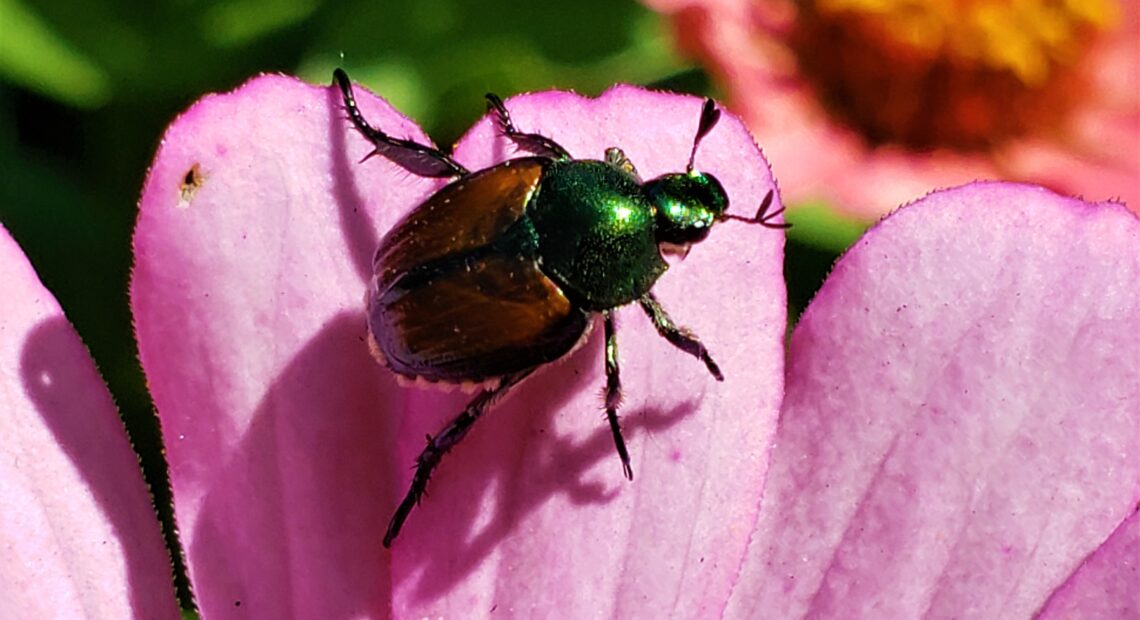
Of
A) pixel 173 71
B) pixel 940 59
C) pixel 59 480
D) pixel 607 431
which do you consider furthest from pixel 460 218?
pixel 940 59

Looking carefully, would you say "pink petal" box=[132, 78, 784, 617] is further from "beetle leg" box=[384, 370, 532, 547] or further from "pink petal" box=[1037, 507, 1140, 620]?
"pink petal" box=[1037, 507, 1140, 620]

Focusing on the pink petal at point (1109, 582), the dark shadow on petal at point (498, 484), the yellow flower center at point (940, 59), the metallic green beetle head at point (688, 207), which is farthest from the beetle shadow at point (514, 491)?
the yellow flower center at point (940, 59)

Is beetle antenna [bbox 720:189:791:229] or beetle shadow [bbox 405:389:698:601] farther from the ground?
beetle antenna [bbox 720:189:791:229]

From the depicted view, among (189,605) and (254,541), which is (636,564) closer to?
(254,541)

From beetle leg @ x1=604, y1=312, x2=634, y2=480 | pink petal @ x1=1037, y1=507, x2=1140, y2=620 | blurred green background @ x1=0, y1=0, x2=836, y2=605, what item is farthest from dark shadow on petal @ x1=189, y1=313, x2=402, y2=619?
blurred green background @ x1=0, y1=0, x2=836, y2=605

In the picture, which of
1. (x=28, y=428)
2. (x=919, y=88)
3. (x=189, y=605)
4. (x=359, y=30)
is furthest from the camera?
(x=919, y=88)

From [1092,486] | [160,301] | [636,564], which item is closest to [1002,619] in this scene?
[1092,486]

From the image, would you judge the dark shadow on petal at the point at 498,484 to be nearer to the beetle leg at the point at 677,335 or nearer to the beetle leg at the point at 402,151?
the beetle leg at the point at 677,335
